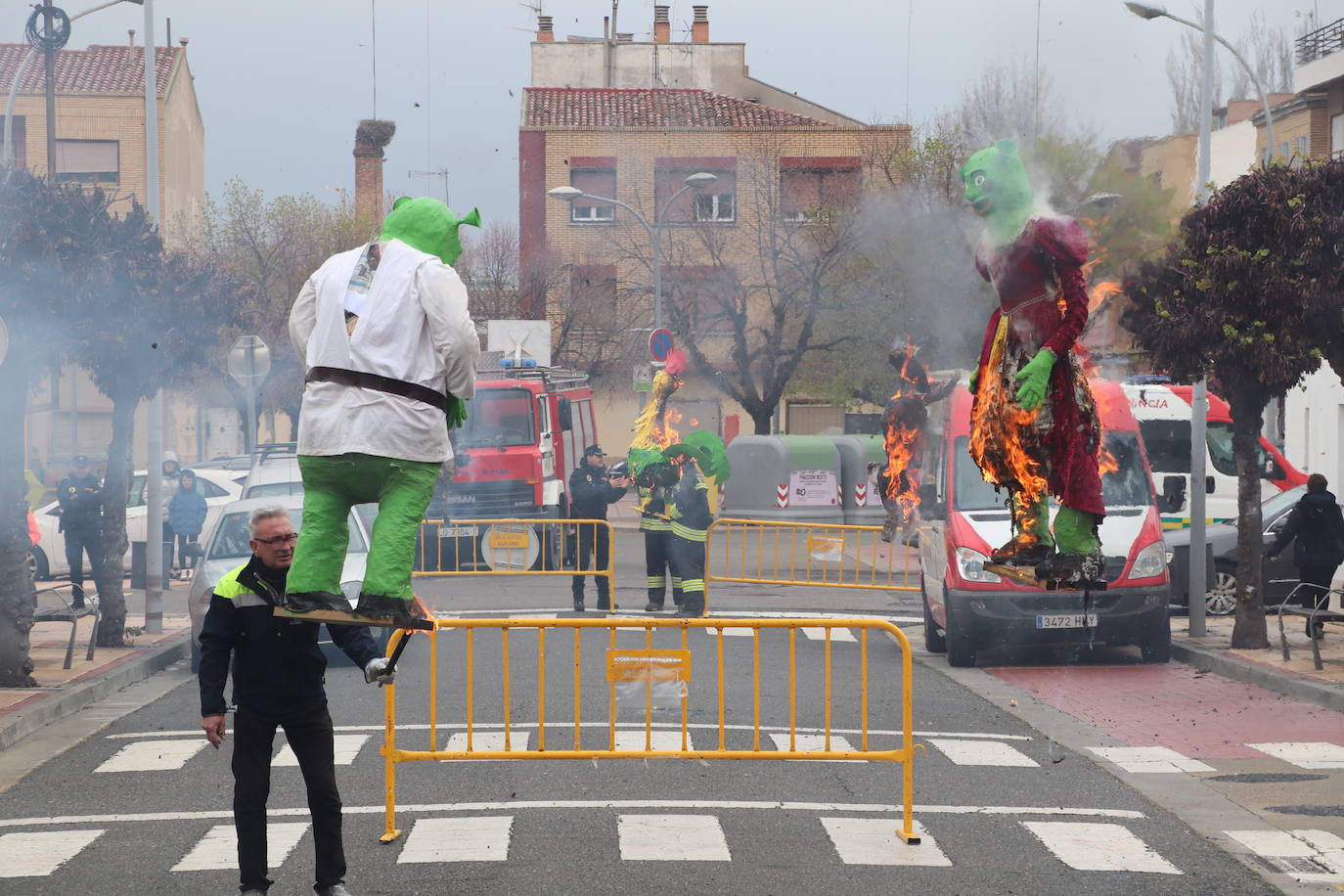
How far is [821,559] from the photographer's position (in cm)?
2094

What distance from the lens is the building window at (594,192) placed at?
147ft

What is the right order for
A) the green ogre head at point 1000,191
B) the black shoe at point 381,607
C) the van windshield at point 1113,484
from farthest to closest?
the van windshield at point 1113,484 < the black shoe at point 381,607 < the green ogre head at point 1000,191

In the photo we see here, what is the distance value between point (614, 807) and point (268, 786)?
2568 mm

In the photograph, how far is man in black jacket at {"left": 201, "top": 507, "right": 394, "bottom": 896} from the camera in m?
6.66

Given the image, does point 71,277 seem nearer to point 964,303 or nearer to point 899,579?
point 964,303

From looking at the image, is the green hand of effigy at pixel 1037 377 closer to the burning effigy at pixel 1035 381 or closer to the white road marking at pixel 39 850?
the burning effigy at pixel 1035 381

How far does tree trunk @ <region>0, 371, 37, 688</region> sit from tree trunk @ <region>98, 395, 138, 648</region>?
2.13 metres

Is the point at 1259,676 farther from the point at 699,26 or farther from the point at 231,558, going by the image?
the point at 699,26

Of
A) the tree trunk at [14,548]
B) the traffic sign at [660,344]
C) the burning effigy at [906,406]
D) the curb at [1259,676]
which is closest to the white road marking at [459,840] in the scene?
the burning effigy at [906,406]

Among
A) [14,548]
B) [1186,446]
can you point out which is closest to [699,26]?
[1186,446]

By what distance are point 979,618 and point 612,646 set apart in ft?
20.4

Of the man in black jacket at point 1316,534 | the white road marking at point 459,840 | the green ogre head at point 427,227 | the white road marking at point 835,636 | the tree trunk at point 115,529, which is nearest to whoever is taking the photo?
the green ogre head at point 427,227

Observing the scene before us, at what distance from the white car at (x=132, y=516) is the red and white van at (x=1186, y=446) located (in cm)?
1281

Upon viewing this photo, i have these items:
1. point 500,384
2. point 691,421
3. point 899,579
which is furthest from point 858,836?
point 691,421
